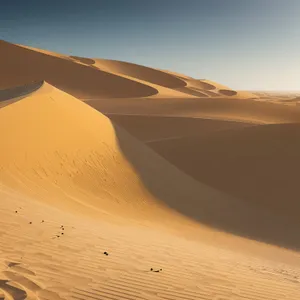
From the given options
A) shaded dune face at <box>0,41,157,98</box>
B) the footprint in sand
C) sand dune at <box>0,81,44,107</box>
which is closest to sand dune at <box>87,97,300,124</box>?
shaded dune face at <box>0,41,157,98</box>

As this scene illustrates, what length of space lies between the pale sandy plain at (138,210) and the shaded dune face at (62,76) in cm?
3668

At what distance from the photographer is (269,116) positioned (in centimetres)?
4031

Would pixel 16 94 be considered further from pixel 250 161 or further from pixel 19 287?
pixel 19 287

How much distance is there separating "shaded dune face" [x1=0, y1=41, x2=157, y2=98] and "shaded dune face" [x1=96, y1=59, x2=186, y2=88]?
1952 centimetres

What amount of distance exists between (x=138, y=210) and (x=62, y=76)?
166 ft

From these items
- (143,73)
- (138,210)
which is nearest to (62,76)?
(143,73)

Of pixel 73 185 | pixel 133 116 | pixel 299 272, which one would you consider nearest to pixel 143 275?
pixel 299 272

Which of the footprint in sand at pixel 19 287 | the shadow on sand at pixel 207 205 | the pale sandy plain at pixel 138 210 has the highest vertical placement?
the footprint in sand at pixel 19 287

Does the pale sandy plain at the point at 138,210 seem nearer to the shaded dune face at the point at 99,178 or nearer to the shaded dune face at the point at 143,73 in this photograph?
the shaded dune face at the point at 99,178

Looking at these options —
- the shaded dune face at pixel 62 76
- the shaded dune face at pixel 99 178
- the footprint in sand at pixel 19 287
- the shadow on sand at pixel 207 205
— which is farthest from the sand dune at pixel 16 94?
the shaded dune face at pixel 62 76

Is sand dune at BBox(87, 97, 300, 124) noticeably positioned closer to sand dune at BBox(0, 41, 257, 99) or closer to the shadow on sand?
sand dune at BBox(0, 41, 257, 99)

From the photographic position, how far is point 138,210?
10.8 meters

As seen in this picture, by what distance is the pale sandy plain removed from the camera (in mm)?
4805

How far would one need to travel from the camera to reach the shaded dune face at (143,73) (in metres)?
83.3
